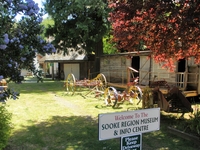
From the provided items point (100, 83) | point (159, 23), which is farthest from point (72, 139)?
point (100, 83)

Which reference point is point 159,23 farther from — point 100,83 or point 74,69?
point 74,69

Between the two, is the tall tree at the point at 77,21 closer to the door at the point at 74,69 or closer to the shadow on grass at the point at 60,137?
the door at the point at 74,69

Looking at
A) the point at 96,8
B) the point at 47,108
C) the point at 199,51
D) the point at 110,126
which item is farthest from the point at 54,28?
the point at 110,126

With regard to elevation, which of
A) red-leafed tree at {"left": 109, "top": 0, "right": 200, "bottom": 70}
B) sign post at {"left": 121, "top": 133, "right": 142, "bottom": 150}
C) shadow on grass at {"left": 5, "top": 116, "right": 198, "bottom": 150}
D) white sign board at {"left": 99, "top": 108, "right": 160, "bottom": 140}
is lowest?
shadow on grass at {"left": 5, "top": 116, "right": 198, "bottom": 150}

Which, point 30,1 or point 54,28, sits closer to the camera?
point 30,1

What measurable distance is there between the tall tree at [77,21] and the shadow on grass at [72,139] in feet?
40.3

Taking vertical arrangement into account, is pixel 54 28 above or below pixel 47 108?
above

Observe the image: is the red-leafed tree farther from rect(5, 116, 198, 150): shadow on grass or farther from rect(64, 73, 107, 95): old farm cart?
rect(64, 73, 107, 95): old farm cart

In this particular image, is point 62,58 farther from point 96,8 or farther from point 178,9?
point 178,9

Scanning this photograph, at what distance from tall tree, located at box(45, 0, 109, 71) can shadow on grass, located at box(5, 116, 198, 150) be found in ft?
40.3

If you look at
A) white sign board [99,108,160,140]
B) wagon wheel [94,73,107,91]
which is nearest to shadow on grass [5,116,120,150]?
white sign board [99,108,160,140]

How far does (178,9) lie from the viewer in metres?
4.63

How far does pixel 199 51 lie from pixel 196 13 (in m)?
2.61

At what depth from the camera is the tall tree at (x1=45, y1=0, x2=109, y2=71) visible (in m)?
17.6
